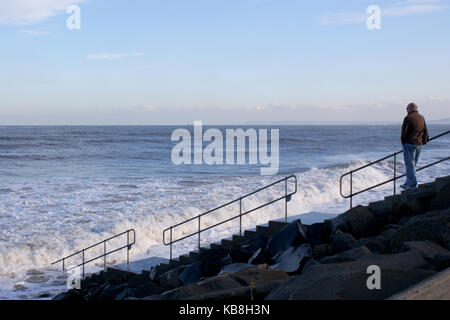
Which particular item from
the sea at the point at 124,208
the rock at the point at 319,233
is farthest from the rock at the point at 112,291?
the rock at the point at 319,233

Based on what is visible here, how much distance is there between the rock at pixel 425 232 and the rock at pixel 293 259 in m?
1.30

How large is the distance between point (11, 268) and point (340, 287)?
11563 millimetres

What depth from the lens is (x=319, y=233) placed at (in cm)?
852

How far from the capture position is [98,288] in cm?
1009

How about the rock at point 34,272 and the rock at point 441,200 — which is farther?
the rock at point 34,272

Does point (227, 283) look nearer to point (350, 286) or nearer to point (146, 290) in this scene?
point (350, 286)

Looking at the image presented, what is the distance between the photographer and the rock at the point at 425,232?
20.6 feet

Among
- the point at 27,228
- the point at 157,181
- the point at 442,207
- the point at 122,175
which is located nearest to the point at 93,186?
the point at 157,181

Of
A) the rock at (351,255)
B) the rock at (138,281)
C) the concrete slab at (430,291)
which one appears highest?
the concrete slab at (430,291)

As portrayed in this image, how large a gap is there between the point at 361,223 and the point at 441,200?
1.50 meters

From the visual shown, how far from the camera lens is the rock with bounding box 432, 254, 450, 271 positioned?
4512mm

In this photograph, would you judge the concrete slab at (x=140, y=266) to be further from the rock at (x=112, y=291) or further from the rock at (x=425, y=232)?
the rock at (x=425, y=232)

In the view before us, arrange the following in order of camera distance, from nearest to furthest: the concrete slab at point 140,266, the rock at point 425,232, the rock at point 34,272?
the rock at point 425,232, the concrete slab at point 140,266, the rock at point 34,272
